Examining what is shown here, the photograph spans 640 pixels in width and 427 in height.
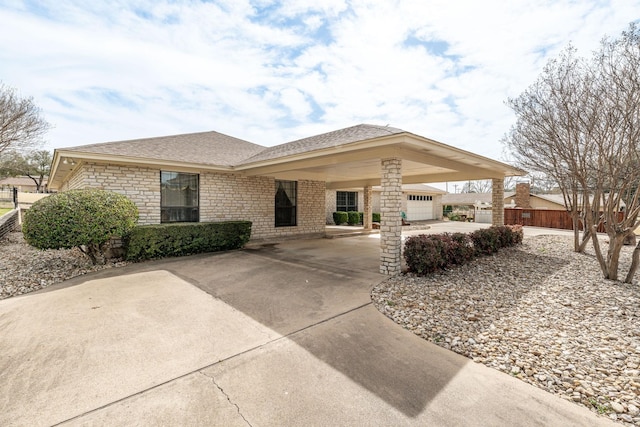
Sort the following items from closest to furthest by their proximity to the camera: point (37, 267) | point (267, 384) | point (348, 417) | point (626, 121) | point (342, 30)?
1. point (348, 417)
2. point (267, 384)
3. point (626, 121)
4. point (37, 267)
5. point (342, 30)

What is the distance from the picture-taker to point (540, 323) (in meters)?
3.97

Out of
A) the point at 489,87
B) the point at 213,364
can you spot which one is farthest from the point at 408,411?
the point at 489,87

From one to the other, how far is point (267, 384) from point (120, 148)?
865 cm

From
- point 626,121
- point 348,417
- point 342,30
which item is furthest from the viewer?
point 342,30

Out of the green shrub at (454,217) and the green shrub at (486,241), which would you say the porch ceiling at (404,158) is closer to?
the green shrub at (486,241)

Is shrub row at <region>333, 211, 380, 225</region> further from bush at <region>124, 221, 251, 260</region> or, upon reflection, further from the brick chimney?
the brick chimney

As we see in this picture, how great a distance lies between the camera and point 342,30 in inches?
292

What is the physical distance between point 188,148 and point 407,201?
1947cm

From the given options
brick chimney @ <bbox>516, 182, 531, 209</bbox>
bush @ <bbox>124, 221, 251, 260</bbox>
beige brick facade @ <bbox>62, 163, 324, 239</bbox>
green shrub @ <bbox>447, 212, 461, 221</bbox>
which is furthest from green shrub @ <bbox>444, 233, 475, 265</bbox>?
green shrub @ <bbox>447, 212, 461, 221</bbox>

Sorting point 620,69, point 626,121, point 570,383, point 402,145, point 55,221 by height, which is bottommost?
point 570,383

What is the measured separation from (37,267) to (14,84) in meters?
15.7

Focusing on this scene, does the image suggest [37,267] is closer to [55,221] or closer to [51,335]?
[55,221]

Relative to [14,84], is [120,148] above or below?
below

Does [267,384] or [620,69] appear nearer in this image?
[267,384]
